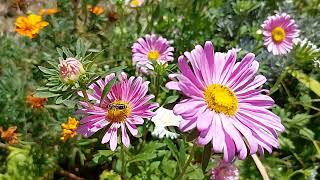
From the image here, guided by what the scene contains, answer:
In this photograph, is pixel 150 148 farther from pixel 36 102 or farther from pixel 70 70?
pixel 70 70

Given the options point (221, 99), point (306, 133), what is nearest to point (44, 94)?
point (221, 99)

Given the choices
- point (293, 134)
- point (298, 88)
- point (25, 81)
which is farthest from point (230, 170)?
→ point (25, 81)

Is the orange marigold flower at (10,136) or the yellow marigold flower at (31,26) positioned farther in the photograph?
the yellow marigold flower at (31,26)

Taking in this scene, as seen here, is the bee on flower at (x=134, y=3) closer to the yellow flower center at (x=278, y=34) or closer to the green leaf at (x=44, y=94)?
the yellow flower center at (x=278, y=34)

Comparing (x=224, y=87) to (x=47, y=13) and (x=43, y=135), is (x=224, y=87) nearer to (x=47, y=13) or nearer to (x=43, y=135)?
(x=43, y=135)

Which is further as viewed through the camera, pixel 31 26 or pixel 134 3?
pixel 134 3

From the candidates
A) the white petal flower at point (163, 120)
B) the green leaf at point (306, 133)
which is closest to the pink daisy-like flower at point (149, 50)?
the white petal flower at point (163, 120)

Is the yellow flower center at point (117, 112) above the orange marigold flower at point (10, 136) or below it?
above
